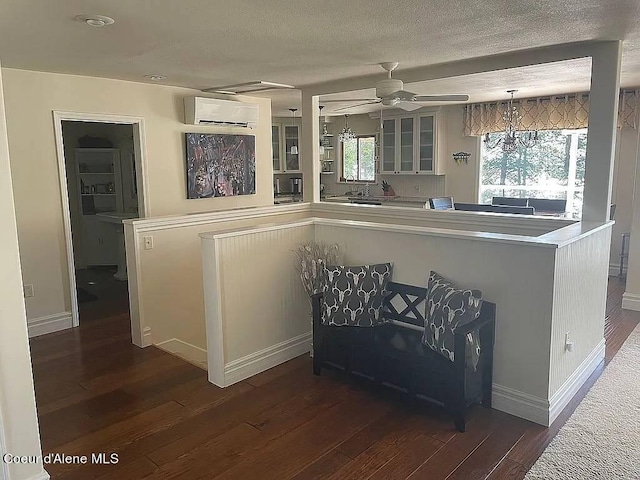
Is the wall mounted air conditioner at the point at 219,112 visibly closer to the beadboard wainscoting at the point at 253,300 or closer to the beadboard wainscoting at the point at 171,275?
the beadboard wainscoting at the point at 171,275

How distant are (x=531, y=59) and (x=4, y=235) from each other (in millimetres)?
3797

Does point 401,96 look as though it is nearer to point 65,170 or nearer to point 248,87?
point 248,87

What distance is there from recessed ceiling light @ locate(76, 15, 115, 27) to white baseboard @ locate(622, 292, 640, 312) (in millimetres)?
5306

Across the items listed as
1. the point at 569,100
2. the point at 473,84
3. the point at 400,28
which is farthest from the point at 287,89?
the point at 569,100

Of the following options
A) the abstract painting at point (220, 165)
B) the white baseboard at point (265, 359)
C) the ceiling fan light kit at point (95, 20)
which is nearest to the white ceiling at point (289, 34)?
the ceiling fan light kit at point (95, 20)

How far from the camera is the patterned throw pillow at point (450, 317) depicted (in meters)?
2.87

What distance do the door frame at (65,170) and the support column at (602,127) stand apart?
12.4 feet

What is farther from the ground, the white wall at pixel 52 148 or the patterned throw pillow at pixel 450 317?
the white wall at pixel 52 148

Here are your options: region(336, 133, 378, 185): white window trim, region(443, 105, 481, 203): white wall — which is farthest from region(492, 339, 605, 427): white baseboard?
region(336, 133, 378, 185): white window trim

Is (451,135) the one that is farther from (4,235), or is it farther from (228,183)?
(4,235)

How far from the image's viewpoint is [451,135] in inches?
309

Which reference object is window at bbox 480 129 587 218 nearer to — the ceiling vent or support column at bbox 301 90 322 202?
support column at bbox 301 90 322 202

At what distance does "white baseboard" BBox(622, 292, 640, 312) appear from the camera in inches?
198

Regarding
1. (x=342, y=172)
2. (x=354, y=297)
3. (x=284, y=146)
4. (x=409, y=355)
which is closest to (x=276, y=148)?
(x=284, y=146)
